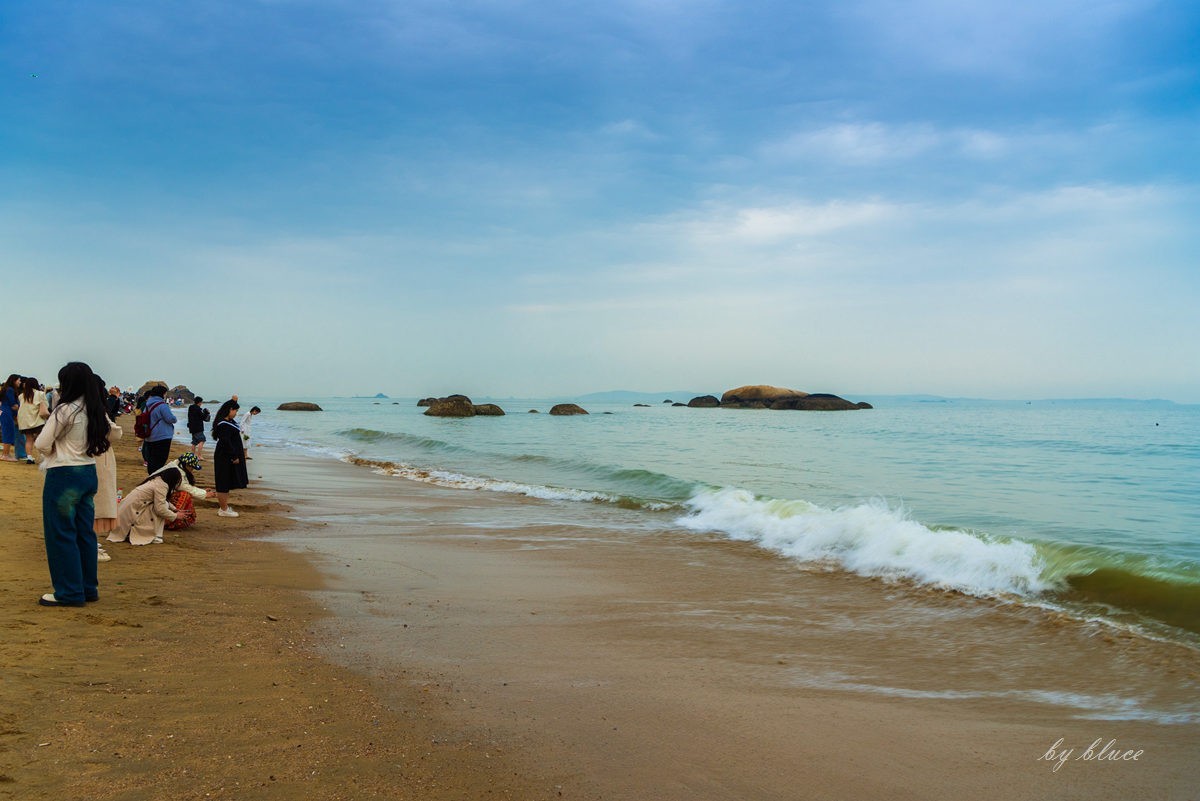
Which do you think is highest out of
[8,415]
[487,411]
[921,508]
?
[8,415]

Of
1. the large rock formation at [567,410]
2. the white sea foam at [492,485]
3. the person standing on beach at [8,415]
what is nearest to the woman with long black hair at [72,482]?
the white sea foam at [492,485]

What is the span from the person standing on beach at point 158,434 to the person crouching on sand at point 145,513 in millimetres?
2727

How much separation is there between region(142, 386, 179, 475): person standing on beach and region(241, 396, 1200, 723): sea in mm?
5251

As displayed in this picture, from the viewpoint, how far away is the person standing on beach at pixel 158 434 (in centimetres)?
1170

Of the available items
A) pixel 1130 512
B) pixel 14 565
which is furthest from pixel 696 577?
pixel 1130 512

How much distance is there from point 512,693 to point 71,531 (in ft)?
12.9

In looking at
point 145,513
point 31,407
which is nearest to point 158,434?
point 145,513

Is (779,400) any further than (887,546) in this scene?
Yes

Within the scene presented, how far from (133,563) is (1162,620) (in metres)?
10.5

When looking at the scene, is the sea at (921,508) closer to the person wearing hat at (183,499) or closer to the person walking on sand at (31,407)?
the person wearing hat at (183,499)

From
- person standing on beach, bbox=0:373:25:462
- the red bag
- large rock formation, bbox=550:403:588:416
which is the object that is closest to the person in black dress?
the red bag

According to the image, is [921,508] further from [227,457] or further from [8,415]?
[8,415]

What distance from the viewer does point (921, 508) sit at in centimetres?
1391

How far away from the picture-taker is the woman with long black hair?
224 inches
